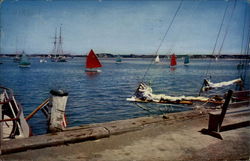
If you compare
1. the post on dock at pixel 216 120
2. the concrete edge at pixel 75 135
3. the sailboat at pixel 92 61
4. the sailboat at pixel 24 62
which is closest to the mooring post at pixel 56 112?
the concrete edge at pixel 75 135

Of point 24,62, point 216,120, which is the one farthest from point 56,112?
point 24,62

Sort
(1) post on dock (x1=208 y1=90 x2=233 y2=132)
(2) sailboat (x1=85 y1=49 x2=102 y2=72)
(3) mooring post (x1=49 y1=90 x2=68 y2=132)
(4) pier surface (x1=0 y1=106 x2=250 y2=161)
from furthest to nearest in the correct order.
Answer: (2) sailboat (x1=85 y1=49 x2=102 y2=72) < (3) mooring post (x1=49 y1=90 x2=68 y2=132) < (1) post on dock (x1=208 y1=90 x2=233 y2=132) < (4) pier surface (x1=0 y1=106 x2=250 y2=161)

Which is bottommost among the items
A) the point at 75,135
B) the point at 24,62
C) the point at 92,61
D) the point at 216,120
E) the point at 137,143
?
the point at 137,143

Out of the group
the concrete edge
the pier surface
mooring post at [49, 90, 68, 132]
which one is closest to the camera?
the pier surface

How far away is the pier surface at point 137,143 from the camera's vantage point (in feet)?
14.9

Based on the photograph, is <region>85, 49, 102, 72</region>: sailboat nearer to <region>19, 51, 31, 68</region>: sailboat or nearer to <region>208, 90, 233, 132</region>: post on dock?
<region>19, 51, 31, 68</region>: sailboat

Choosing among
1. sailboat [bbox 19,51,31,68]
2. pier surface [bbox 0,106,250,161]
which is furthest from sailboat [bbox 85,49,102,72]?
pier surface [bbox 0,106,250,161]

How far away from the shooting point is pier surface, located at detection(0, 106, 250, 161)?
453 centimetres

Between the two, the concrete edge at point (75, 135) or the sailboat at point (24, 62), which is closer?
the concrete edge at point (75, 135)

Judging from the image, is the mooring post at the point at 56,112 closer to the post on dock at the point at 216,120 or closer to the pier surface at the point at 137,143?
the pier surface at the point at 137,143

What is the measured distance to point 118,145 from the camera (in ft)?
16.8

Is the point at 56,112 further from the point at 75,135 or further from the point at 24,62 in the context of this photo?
the point at 24,62

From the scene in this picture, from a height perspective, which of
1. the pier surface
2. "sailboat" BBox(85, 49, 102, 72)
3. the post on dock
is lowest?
the pier surface

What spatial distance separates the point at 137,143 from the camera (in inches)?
206
